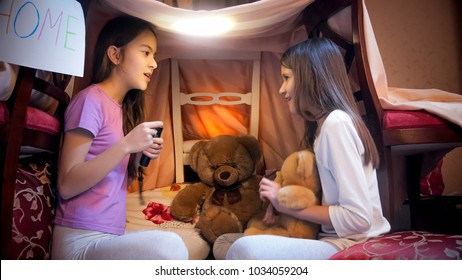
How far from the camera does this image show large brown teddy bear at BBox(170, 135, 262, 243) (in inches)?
30.7

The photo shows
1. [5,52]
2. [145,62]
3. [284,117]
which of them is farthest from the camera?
[284,117]

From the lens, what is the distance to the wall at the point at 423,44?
793 millimetres

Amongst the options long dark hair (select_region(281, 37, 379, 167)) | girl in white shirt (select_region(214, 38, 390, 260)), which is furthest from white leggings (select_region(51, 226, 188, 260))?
long dark hair (select_region(281, 37, 379, 167))

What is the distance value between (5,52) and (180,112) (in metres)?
0.41

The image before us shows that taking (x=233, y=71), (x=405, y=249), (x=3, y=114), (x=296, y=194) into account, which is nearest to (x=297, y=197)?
(x=296, y=194)

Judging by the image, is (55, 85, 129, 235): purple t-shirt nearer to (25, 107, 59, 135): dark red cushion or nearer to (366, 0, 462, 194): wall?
(25, 107, 59, 135): dark red cushion

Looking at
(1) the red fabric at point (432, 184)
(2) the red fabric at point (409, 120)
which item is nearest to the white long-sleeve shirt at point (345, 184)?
(2) the red fabric at point (409, 120)

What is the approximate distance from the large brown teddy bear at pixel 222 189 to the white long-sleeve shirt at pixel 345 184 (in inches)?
7.2

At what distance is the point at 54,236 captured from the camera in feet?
2.34

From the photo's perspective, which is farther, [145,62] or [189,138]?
[189,138]

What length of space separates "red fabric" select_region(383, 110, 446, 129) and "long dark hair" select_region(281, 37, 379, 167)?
6 centimetres

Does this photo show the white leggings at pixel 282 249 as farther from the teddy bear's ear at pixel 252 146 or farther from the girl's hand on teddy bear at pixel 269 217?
the teddy bear's ear at pixel 252 146
